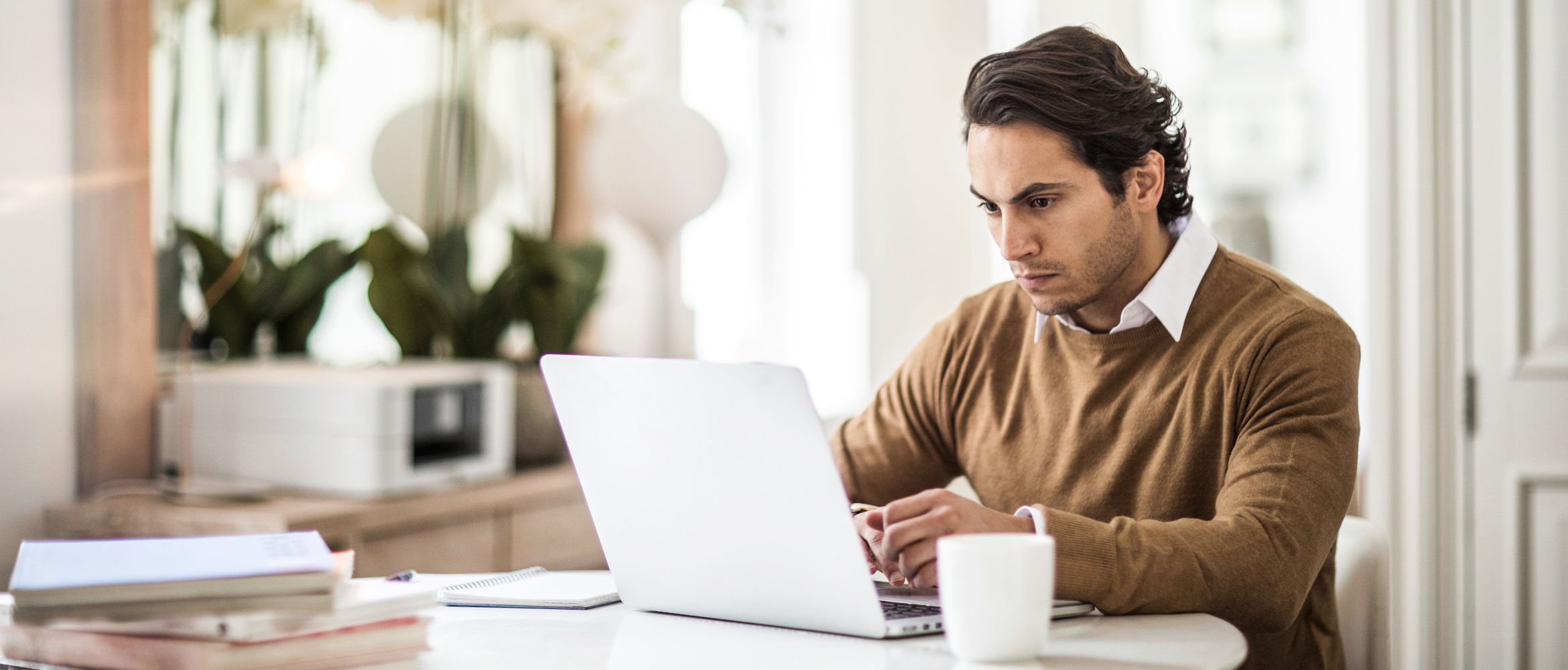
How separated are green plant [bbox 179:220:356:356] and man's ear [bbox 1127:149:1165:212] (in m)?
1.58

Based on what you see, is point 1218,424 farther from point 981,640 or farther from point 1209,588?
point 981,640

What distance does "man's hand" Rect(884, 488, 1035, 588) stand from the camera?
967 millimetres

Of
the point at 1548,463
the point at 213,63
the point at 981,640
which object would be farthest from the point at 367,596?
the point at 1548,463

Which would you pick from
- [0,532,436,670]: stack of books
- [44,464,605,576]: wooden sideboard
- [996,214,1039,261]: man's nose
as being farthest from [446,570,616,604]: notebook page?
[44,464,605,576]: wooden sideboard

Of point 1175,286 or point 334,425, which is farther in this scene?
point 334,425

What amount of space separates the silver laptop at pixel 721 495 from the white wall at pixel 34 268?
1.38 meters

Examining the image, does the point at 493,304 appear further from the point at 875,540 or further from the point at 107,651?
the point at 107,651

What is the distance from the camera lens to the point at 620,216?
9.45 feet

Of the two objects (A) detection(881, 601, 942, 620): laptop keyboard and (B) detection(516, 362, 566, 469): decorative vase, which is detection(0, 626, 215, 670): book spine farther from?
(B) detection(516, 362, 566, 469): decorative vase

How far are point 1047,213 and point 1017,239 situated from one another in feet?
0.14

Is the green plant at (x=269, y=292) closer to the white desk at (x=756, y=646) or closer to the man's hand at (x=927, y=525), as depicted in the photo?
the white desk at (x=756, y=646)

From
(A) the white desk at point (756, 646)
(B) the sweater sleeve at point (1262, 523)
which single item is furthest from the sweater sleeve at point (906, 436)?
(A) the white desk at point (756, 646)

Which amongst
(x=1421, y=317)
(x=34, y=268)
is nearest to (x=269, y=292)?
(x=34, y=268)

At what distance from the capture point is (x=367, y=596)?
2.84ft
